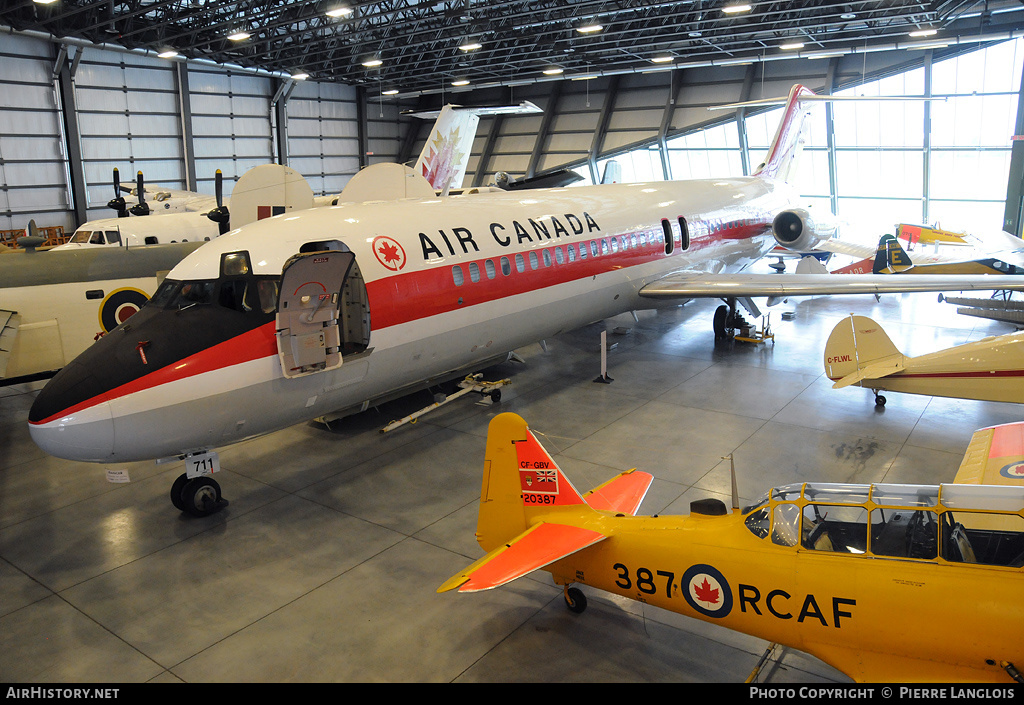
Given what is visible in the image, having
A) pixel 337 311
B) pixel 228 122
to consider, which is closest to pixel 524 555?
pixel 337 311

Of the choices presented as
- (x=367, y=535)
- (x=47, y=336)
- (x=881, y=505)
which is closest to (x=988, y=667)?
(x=881, y=505)

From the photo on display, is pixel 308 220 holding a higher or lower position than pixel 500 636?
higher

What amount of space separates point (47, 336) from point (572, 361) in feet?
32.0

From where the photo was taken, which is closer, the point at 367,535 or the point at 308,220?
the point at 367,535

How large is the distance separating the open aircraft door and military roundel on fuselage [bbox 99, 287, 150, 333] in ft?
17.7

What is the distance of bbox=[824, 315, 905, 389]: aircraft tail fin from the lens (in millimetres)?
10742

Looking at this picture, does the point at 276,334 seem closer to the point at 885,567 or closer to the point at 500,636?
the point at 500,636

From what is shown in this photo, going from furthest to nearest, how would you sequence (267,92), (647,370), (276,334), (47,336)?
(267,92) → (647,370) → (47,336) → (276,334)

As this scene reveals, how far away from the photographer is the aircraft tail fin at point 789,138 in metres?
20.4

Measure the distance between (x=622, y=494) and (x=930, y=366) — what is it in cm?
642

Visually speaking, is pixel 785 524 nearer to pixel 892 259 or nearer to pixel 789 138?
pixel 892 259

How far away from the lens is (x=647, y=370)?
46.9 feet

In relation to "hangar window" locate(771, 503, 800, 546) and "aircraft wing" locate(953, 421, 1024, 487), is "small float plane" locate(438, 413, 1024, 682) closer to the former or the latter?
"hangar window" locate(771, 503, 800, 546)

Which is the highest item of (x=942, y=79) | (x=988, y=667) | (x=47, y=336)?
(x=942, y=79)
